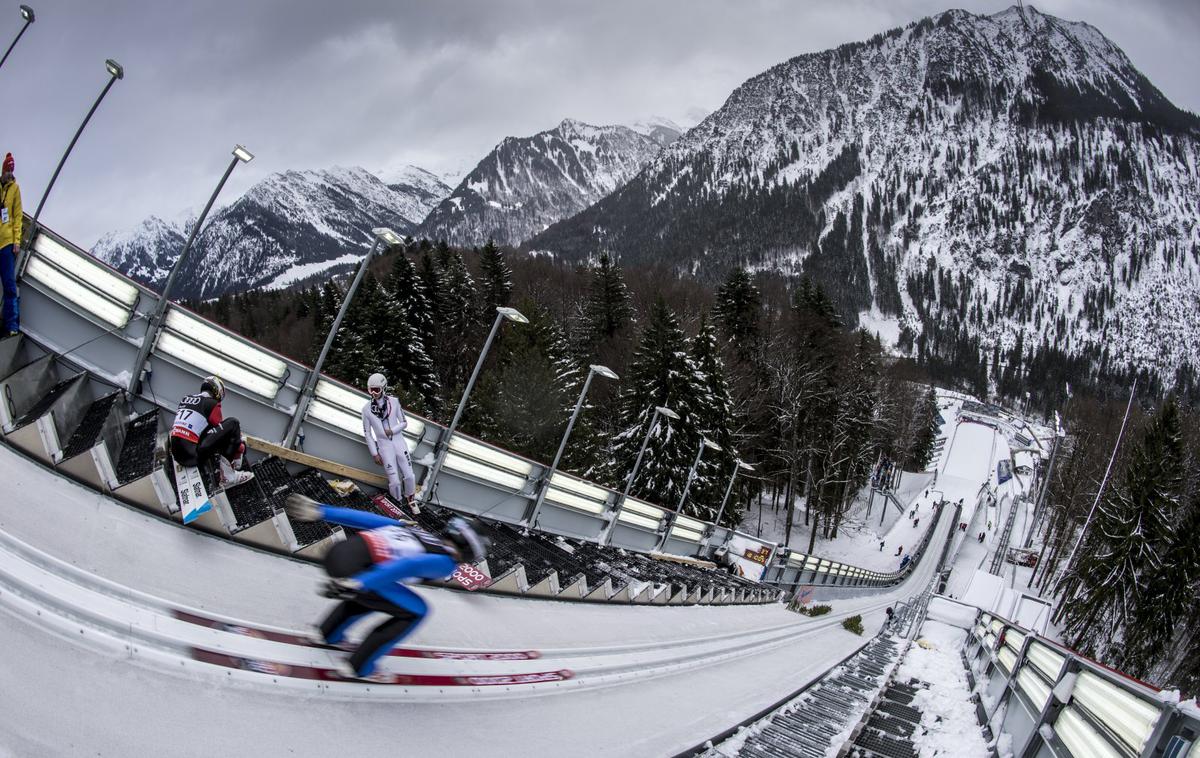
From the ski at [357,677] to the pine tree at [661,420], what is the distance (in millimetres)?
25016

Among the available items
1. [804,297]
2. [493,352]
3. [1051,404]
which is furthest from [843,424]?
[1051,404]

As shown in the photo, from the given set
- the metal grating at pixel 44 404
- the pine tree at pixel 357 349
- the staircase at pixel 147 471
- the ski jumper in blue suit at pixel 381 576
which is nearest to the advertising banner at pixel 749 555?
the staircase at pixel 147 471

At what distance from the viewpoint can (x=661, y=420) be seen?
101ft

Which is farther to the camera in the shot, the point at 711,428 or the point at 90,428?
the point at 711,428

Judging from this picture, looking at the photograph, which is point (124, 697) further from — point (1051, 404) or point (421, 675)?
point (1051, 404)

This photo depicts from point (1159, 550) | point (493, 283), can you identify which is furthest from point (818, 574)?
point (493, 283)

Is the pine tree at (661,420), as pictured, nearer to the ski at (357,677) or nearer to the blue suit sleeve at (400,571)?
the ski at (357,677)

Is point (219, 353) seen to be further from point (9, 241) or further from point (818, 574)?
point (818, 574)

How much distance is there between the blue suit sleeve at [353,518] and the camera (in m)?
4.39

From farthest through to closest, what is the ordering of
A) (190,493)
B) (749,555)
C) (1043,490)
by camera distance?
(1043,490) → (749,555) → (190,493)

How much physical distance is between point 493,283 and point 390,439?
47991 millimetres

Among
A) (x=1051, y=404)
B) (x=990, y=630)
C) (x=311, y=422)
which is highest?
(x=1051, y=404)

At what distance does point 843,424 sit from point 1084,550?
55.6ft

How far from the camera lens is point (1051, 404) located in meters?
169
